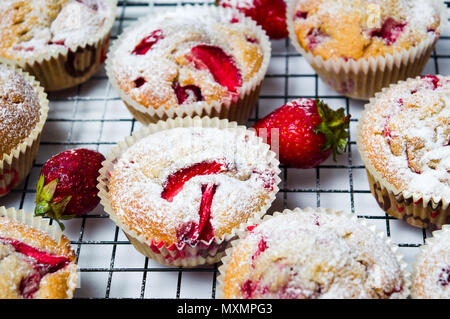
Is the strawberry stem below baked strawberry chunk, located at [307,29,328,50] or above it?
below

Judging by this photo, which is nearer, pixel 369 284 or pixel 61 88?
pixel 369 284

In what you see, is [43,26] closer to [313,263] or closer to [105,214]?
[105,214]

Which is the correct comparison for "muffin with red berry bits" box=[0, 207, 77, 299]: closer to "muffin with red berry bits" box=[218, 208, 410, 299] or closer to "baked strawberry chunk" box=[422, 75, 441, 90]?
"muffin with red berry bits" box=[218, 208, 410, 299]

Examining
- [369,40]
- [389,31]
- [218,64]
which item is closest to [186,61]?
[218,64]

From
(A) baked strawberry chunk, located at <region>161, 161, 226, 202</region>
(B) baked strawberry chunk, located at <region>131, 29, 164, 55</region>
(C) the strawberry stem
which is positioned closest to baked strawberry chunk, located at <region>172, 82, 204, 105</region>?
(B) baked strawberry chunk, located at <region>131, 29, 164, 55</region>

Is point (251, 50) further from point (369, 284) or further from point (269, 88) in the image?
point (369, 284)
